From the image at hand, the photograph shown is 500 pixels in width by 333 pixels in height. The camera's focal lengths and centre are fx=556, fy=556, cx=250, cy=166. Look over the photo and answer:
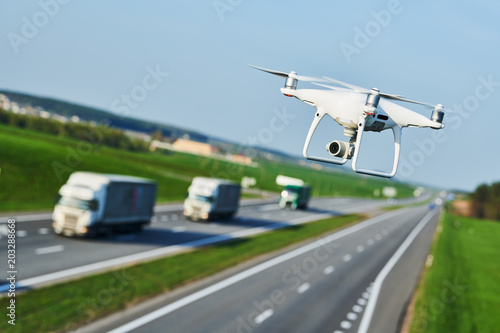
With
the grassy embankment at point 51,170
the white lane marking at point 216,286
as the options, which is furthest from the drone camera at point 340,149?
the grassy embankment at point 51,170

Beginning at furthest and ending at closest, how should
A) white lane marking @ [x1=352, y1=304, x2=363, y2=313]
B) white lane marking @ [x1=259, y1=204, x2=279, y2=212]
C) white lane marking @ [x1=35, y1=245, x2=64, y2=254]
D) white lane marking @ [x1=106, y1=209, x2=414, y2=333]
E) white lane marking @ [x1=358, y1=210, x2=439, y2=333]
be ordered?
white lane marking @ [x1=259, y1=204, x2=279, y2=212]
white lane marking @ [x1=35, y1=245, x2=64, y2=254]
white lane marking @ [x1=352, y1=304, x2=363, y2=313]
white lane marking @ [x1=358, y1=210, x2=439, y2=333]
white lane marking @ [x1=106, y1=209, x2=414, y2=333]

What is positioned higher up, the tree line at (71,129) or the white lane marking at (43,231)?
the tree line at (71,129)

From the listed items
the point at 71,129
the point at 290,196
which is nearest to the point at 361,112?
the point at 290,196

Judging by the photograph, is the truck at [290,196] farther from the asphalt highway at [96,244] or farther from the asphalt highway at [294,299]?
the asphalt highway at [96,244]

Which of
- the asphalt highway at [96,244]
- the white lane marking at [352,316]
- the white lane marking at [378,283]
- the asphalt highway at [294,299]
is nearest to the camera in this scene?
the asphalt highway at [294,299]

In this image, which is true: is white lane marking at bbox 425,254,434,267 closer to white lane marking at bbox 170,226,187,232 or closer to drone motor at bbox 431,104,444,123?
white lane marking at bbox 170,226,187,232

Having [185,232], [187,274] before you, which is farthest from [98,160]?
[187,274]

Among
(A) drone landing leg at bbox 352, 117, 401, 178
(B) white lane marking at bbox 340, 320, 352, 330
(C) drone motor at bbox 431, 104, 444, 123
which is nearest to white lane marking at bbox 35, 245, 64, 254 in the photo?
(B) white lane marking at bbox 340, 320, 352, 330
